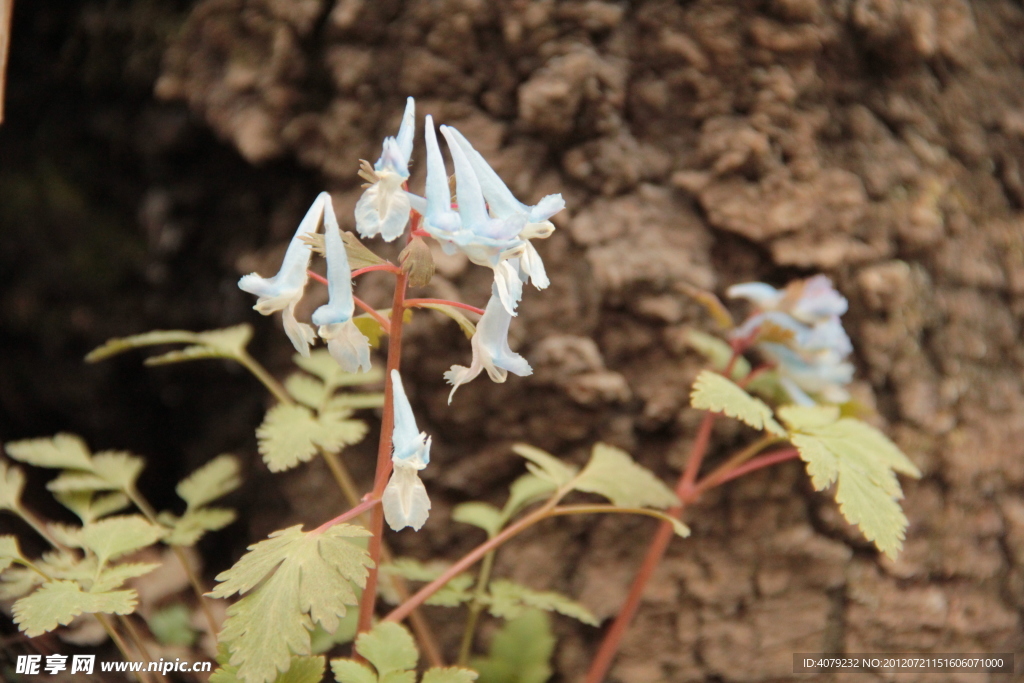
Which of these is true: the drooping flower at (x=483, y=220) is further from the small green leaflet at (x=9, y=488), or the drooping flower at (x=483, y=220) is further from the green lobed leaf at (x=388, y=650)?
the small green leaflet at (x=9, y=488)

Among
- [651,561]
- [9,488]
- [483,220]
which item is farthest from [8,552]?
[651,561]


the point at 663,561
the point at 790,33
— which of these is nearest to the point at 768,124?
the point at 790,33

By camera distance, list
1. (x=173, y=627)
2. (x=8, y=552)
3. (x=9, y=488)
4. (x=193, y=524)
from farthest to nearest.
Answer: (x=173, y=627) → (x=193, y=524) → (x=9, y=488) → (x=8, y=552)

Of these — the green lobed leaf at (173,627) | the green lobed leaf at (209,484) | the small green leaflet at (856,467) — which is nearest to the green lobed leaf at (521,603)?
the small green leaflet at (856,467)

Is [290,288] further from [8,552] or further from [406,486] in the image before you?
[8,552]

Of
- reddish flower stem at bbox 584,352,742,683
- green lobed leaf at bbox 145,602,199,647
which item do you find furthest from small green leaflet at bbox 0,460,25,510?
reddish flower stem at bbox 584,352,742,683
